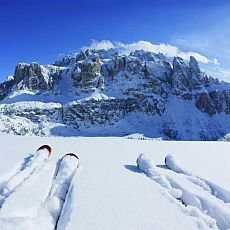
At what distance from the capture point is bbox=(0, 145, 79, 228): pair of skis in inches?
297

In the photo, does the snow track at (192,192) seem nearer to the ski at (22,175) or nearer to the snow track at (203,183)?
the snow track at (203,183)

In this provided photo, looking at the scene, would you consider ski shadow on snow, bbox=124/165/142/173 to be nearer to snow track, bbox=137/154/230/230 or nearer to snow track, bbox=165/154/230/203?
snow track, bbox=137/154/230/230

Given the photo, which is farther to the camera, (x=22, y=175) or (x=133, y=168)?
(x=133, y=168)

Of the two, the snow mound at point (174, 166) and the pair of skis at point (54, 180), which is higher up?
the snow mound at point (174, 166)

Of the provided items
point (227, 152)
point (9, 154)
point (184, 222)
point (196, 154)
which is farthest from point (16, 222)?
point (227, 152)

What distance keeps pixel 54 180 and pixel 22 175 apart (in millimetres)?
806

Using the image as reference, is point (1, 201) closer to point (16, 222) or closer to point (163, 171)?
point (16, 222)

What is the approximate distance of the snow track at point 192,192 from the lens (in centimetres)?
662

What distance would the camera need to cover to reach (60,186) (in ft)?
29.3

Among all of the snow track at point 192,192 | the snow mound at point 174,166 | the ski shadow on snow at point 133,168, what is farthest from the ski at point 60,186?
the snow mound at point 174,166

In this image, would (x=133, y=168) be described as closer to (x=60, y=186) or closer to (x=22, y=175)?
(x=60, y=186)

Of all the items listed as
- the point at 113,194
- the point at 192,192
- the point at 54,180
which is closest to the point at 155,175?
the point at 192,192

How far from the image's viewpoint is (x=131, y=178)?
9.88 meters

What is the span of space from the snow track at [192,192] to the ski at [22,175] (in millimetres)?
3041
